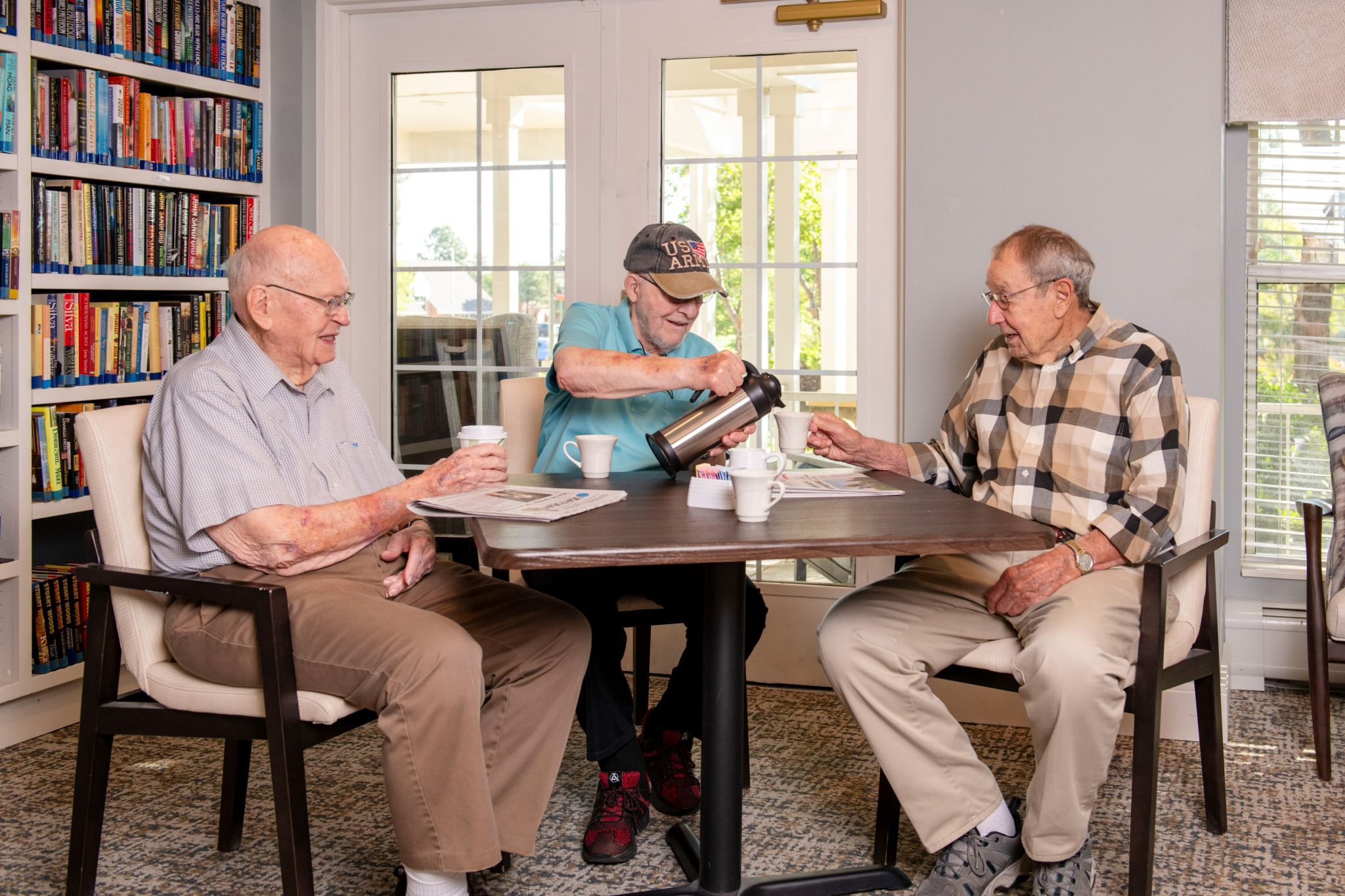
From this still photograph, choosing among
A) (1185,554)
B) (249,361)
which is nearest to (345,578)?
(249,361)

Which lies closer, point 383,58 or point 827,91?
point 827,91

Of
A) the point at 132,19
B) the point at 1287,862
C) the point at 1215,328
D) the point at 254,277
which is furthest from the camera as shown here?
the point at 132,19

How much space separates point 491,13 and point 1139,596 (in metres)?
2.50

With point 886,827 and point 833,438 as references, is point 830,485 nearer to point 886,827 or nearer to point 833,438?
point 833,438

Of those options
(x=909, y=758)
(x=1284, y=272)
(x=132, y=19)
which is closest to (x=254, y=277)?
(x=909, y=758)

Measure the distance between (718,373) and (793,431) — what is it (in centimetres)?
26

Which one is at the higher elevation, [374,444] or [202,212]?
[202,212]

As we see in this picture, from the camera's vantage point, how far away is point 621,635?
242 centimetres

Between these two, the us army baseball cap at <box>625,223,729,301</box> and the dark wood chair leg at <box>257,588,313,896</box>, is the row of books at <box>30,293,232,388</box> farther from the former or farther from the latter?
the dark wood chair leg at <box>257,588,313,896</box>

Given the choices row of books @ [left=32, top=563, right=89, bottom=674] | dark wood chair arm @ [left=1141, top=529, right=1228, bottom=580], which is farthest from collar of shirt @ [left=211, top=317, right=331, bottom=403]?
dark wood chair arm @ [left=1141, top=529, right=1228, bottom=580]

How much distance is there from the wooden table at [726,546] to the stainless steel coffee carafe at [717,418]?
0.08m

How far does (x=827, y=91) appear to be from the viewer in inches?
132

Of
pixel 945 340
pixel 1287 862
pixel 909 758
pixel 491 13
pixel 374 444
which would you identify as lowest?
pixel 1287 862

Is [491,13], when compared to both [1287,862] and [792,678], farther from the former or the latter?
[1287,862]
